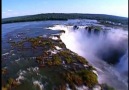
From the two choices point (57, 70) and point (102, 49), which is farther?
point (102, 49)

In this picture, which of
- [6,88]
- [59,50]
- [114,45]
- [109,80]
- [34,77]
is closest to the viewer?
[6,88]

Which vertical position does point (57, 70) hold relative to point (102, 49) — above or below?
below

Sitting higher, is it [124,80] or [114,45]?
[114,45]

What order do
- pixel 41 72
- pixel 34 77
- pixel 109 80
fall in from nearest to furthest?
pixel 34 77, pixel 41 72, pixel 109 80

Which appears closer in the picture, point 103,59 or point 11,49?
point 11,49

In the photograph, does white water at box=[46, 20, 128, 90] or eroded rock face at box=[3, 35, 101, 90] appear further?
white water at box=[46, 20, 128, 90]

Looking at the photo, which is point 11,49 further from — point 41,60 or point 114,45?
point 114,45

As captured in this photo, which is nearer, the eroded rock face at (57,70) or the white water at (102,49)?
the eroded rock face at (57,70)

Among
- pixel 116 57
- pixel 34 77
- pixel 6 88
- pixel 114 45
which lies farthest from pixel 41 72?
pixel 114 45
